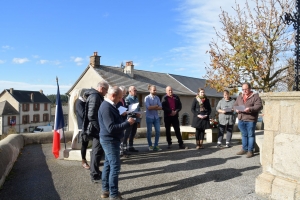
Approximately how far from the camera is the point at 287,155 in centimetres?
361

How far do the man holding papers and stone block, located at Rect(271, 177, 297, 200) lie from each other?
262 cm

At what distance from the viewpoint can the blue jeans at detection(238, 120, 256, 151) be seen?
6293 mm

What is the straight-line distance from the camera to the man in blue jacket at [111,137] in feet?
12.0

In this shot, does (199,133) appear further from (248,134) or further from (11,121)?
(11,121)

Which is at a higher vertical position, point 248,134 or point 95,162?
point 248,134

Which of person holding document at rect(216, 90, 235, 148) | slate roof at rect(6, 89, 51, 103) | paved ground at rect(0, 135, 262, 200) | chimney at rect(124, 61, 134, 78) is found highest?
chimney at rect(124, 61, 134, 78)

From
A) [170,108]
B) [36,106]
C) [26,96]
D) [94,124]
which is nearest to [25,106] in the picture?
[26,96]

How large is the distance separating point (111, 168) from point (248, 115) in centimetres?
396

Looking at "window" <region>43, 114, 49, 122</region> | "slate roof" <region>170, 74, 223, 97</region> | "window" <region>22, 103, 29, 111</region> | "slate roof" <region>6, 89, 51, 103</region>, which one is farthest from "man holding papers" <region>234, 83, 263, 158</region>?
"window" <region>43, 114, 49, 122</region>

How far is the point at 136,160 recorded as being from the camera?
20.0 ft

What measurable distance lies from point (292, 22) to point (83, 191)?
420cm

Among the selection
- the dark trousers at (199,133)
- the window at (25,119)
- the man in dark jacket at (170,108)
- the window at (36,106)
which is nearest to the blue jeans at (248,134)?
the dark trousers at (199,133)

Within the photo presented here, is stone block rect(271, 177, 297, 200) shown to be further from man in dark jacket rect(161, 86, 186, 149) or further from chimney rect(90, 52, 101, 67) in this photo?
chimney rect(90, 52, 101, 67)

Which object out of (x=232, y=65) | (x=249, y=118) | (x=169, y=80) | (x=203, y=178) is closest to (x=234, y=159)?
(x=249, y=118)
